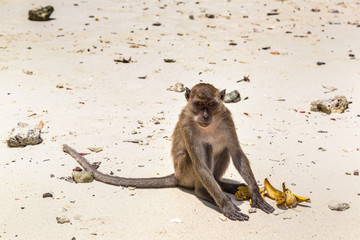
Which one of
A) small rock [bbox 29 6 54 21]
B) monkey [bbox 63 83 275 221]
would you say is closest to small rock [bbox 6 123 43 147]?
monkey [bbox 63 83 275 221]

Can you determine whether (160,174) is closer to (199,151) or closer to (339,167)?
(199,151)

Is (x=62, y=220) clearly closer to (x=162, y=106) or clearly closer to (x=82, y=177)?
(x=82, y=177)

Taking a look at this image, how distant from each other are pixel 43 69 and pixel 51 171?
367cm

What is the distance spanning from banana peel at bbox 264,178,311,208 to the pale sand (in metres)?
0.10

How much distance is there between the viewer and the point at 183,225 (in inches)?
181

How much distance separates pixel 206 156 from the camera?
5172 millimetres

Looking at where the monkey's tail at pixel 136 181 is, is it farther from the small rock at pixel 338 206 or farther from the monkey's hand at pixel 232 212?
the small rock at pixel 338 206

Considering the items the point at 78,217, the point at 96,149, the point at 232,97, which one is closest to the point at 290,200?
the point at 78,217

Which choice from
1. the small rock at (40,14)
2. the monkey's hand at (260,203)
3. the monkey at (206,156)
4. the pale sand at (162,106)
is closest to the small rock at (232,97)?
the pale sand at (162,106)

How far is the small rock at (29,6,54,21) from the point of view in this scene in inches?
455

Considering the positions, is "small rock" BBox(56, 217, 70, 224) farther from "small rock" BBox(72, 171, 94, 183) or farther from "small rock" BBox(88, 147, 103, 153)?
"small rock" BBox(88, 147, 103, 153)

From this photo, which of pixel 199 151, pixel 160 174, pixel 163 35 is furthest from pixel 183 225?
pixel 163 35

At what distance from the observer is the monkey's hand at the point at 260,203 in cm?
495

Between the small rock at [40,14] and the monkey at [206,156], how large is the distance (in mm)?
6920
